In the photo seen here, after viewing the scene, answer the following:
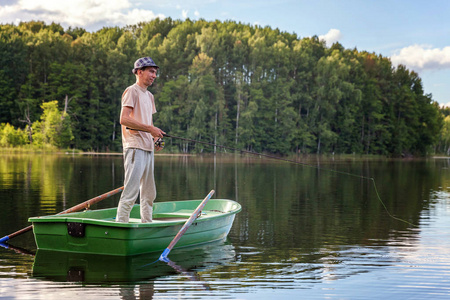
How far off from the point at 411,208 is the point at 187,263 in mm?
9743

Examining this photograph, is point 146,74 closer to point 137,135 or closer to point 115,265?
point 137,135

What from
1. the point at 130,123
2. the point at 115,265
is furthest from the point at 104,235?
the point at 130,123

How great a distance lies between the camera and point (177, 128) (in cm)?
6606

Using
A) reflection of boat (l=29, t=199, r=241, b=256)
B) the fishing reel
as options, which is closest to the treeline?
the fishing reel

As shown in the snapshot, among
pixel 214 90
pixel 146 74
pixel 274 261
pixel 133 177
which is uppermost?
pixel 214 90

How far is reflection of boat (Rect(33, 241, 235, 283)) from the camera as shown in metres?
7.24

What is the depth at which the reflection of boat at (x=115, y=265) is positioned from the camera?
7.24 m

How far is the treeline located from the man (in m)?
50.2

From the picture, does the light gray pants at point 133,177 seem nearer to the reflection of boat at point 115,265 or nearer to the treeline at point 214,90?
the reflection of boat at point 115,265

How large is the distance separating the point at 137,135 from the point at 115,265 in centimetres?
195

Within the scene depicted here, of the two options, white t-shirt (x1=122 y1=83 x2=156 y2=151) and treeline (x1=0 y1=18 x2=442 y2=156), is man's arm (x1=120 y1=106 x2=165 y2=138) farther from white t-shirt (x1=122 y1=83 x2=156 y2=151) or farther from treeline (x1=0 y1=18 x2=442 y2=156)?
treeline (x1=0 y1=18 x2=442 y2=156)

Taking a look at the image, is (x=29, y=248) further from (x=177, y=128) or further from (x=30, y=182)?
(x=177, y=128)

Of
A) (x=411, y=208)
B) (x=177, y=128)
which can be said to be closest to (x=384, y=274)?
(x=411, y=208)

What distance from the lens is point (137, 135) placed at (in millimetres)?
8438
